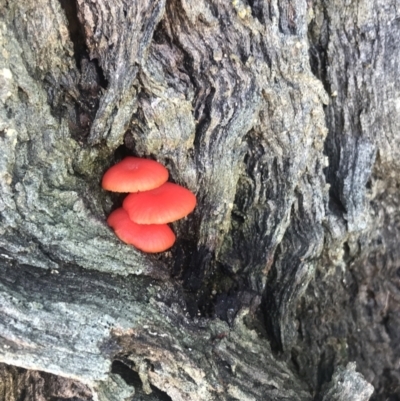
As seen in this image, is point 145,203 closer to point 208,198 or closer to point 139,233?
point 139,233

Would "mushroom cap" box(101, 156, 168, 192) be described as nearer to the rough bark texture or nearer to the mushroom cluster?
the mushroom cluster

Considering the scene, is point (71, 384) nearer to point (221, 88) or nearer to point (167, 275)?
point (167, 275)

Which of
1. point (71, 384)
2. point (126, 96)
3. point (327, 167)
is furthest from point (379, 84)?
point (71, 384)

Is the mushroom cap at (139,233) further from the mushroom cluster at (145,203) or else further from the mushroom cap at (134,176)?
the mushroom cap at (134,176)

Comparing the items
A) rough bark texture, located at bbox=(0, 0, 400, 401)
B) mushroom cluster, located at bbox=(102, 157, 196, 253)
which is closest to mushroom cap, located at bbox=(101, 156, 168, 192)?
mushroom cluster, located at bbox=(102, 157, 196, 253)

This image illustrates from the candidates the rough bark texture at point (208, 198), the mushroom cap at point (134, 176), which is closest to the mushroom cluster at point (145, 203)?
the mushroom cap at point (134, 176)

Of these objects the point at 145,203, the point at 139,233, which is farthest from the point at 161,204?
the point at 139,233
